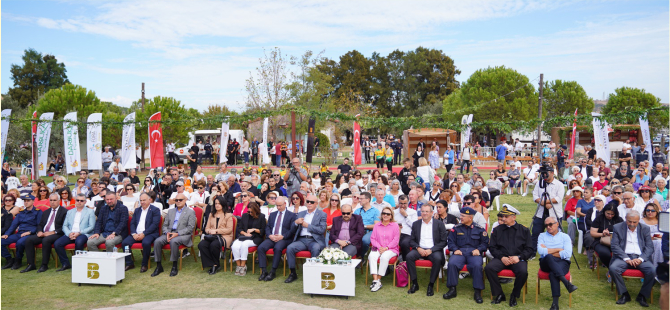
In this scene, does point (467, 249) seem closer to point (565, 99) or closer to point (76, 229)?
point (76, 229)

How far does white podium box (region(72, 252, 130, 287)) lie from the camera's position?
7070 millimetres

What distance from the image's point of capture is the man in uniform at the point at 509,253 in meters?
6.17

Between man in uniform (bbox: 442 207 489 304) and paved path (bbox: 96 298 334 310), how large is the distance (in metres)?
1.89

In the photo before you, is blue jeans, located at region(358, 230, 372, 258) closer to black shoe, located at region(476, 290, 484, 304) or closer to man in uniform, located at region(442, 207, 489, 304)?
man in uniform, located at region(442, 207, 489, 304)

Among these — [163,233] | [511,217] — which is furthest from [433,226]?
[163,233]

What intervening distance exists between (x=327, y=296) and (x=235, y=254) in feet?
5.87

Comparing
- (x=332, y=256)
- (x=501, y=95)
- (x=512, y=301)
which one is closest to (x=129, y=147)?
(x=332, y=256)

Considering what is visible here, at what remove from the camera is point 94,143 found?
17.6 meters

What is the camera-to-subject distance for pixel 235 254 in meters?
7.59

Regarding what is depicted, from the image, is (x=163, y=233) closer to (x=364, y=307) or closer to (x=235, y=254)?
(x=235, y=254)

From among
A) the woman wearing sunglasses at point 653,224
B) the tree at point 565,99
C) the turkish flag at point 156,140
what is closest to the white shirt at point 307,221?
the woman wearing sunglasses at point 653,224

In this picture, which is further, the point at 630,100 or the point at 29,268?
the point at 630,100

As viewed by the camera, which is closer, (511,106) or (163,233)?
(163,233)

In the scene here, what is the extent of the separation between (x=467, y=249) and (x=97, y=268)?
5.33m
